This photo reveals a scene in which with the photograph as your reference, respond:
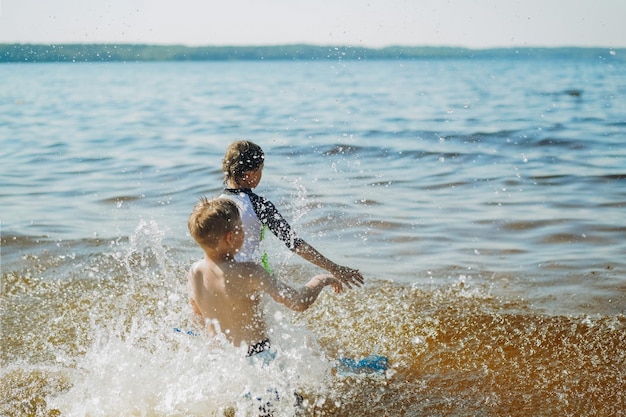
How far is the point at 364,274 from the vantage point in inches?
278

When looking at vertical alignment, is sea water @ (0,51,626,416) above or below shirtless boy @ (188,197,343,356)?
below

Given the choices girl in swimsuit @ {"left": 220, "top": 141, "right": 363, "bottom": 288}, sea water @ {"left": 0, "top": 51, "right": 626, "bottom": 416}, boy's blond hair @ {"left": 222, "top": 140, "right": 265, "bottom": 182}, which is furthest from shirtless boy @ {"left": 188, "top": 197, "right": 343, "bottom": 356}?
boy's blond hair @ {"left": 222, "top": 140, "right": 265, "bottom": 182}

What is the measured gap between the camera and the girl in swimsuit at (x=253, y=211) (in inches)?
181

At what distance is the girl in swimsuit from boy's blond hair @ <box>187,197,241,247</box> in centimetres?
51

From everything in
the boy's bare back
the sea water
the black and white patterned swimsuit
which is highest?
the black and white patterned swimsuit

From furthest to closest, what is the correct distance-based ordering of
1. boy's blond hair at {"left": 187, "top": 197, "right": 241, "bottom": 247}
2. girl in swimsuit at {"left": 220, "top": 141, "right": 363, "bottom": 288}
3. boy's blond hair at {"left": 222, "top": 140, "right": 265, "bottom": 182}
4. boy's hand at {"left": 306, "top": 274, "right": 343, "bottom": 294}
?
boy's blond hair at {"left": 222, "top": 140, "right": 265, "bottom": 182} < girl in swimsuit at {"left": 220, "top": 141, "right": 363, "bottom": 288} < boy's hand at {"left": 306, "top": 274, "right": 343, "bottom": 294} < boy's blond hair at {"left": 187, "top": 197, "right": 241, "bottom": 247}

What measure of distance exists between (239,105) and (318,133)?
10.9 m

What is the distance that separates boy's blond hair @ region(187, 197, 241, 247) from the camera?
13.1 ft

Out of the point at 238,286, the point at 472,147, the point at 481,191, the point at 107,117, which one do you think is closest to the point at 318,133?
the point at 472,147

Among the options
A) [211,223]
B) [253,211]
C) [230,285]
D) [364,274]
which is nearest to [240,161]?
[253,211]

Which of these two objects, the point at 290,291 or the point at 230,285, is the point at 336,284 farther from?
the point at 230,285

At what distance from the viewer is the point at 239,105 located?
A: 28.0 m

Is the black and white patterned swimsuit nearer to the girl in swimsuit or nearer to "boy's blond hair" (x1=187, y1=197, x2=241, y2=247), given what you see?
the girl in swimsuit

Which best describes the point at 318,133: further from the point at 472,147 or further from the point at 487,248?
the point at 487,248
